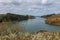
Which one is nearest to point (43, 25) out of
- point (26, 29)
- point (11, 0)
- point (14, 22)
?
point (26, 29)

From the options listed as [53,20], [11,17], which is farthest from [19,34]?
[53,20]

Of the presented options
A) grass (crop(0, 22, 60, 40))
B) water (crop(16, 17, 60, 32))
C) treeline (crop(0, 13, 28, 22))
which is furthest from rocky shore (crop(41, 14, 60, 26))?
treeline (crop(0, 13, 28, 22))

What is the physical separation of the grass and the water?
0.20 ft

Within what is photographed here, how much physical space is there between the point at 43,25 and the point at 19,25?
14.5 inches

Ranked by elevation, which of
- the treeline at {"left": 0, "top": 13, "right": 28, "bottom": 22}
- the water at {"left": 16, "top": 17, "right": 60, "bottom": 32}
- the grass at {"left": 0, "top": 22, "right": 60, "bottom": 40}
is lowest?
the grass at {"left": 0, "top": 22, "right": 60, "bottom": 40}

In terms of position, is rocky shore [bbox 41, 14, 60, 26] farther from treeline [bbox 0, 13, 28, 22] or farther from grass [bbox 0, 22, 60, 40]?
treeline [bbox 0, 13, 28, 22]

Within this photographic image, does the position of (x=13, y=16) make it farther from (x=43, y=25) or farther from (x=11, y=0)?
(x=43, y=25)

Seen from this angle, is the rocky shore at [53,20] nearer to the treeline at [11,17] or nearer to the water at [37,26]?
the water at [37,26]

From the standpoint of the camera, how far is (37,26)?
2191 millimetres

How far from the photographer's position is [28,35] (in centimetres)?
218

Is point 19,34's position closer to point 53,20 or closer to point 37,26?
point 37,26

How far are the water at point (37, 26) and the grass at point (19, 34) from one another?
61 millimetres

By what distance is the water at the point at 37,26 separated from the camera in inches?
86.0

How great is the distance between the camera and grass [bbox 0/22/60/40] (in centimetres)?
218
